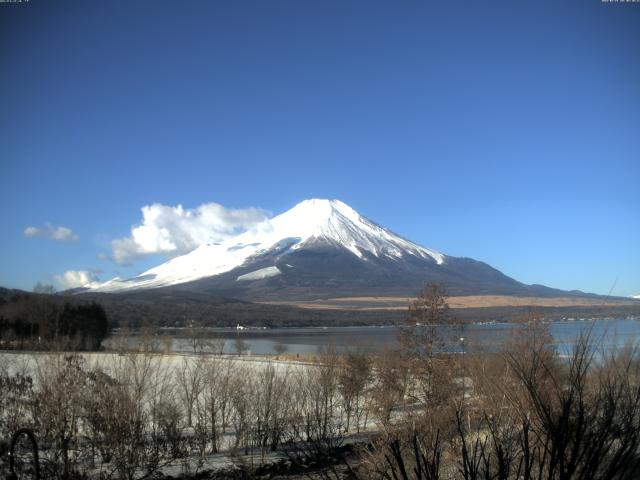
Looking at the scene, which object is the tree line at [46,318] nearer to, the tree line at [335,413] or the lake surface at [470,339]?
the lake surface at [470,339]

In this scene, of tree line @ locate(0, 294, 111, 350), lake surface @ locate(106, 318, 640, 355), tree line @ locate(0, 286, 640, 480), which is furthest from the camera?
tree line @ locate(0, 294, 111, 350)

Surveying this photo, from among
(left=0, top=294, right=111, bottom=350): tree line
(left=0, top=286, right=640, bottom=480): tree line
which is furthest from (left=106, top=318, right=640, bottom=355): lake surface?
(left=0, top=294, right=111, bottom=350): tree line

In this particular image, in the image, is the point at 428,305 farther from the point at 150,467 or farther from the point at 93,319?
the point at 93,319

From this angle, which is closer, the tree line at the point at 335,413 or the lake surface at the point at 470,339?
the tree line at the point at 335,413

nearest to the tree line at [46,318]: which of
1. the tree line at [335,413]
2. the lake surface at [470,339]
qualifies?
the lake surface at [470,339]

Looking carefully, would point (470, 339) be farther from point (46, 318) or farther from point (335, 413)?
point (46, 318)

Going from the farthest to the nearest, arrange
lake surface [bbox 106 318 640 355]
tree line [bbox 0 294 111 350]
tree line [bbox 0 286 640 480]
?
tree line [bbox 0 294 111 350] < lake surface [bbox 106 318 640 355] < tree line [bbox 0 286 640 480]

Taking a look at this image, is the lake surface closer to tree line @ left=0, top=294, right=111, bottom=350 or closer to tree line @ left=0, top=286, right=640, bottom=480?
tree line @ left=0, top=286, right=640, bottom=480

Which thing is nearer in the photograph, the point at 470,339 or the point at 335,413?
the point at 335,413

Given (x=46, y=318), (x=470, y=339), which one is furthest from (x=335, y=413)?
(x=46, y=318)

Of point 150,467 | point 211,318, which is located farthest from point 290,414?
point 211,318

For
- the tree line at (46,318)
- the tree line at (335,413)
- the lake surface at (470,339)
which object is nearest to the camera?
the tree line at (335,413)

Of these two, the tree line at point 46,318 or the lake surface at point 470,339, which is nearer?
the lake surface at point 470,339

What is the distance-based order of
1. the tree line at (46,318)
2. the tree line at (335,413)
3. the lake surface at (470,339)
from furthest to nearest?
the tree line at (46,318) < the lake surface at (470,339) < the tree line at (335,413)
